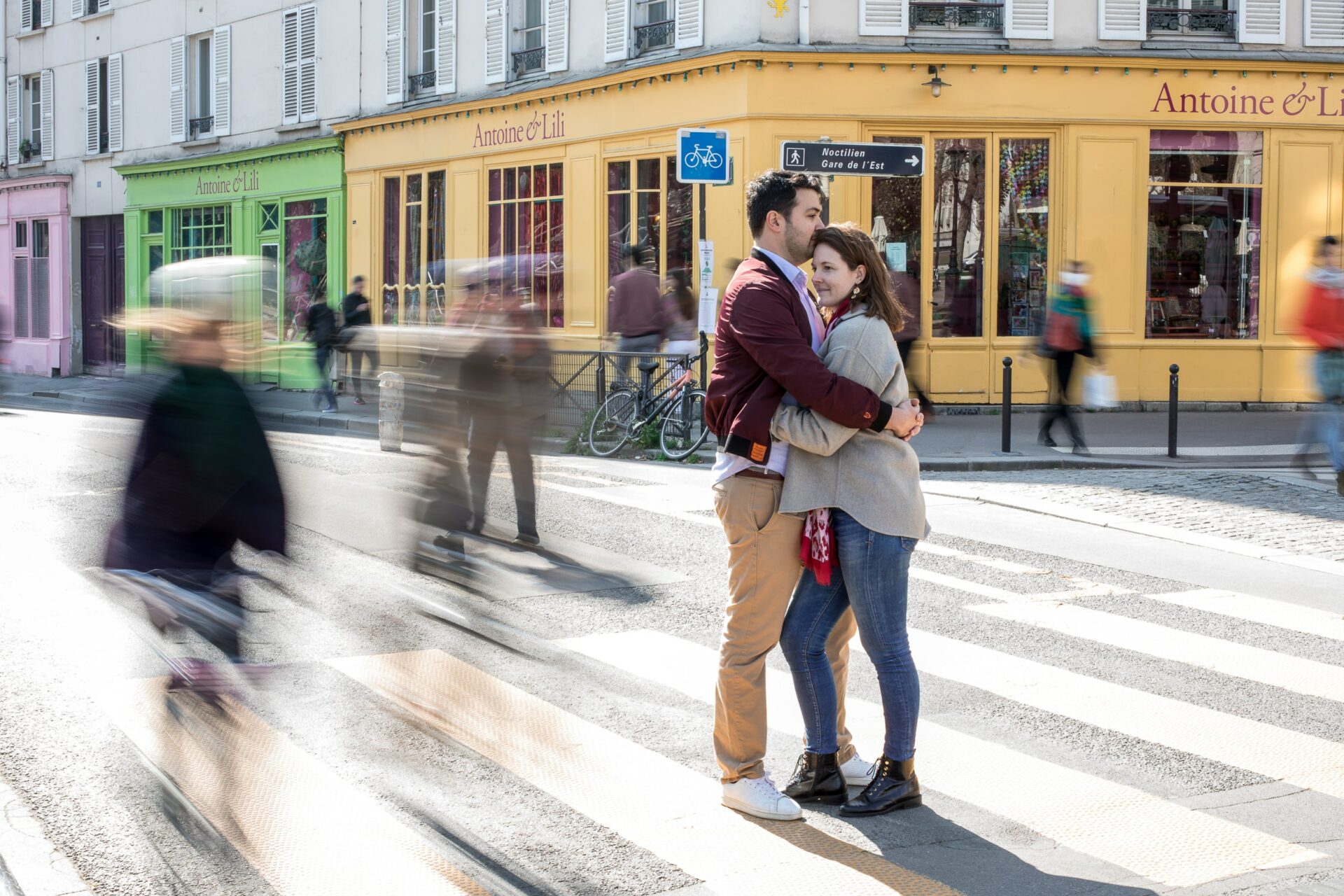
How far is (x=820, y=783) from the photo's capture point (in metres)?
4.94

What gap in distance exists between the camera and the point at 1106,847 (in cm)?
456

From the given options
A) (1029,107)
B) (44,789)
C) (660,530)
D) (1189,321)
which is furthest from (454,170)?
(44,789)

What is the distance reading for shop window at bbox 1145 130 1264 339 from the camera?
19578mm

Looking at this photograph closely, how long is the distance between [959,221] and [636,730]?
14.8 meters

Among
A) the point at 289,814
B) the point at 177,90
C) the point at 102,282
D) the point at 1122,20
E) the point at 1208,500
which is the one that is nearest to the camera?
the point at 289,814

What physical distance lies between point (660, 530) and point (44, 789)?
5.86 m

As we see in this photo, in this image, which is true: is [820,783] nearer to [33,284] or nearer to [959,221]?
[959,221]

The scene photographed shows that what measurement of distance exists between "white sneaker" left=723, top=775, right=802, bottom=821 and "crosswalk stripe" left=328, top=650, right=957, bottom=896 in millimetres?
28

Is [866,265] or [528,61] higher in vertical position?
[528,61]

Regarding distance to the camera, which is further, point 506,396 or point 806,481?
point 506,396

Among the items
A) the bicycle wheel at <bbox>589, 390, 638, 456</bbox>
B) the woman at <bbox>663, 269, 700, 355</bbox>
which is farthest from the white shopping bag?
the bicycle wheel at <bbox>589, 390, 638, 456</bbox>

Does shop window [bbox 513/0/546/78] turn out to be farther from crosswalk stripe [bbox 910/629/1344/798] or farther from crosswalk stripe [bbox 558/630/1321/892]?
crosswalk stripe [bbox 558/630/1321/892]

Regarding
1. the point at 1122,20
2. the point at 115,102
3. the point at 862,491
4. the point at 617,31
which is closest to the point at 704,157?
the point at 617,31

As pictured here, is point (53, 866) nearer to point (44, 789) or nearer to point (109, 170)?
point (44, 789)
